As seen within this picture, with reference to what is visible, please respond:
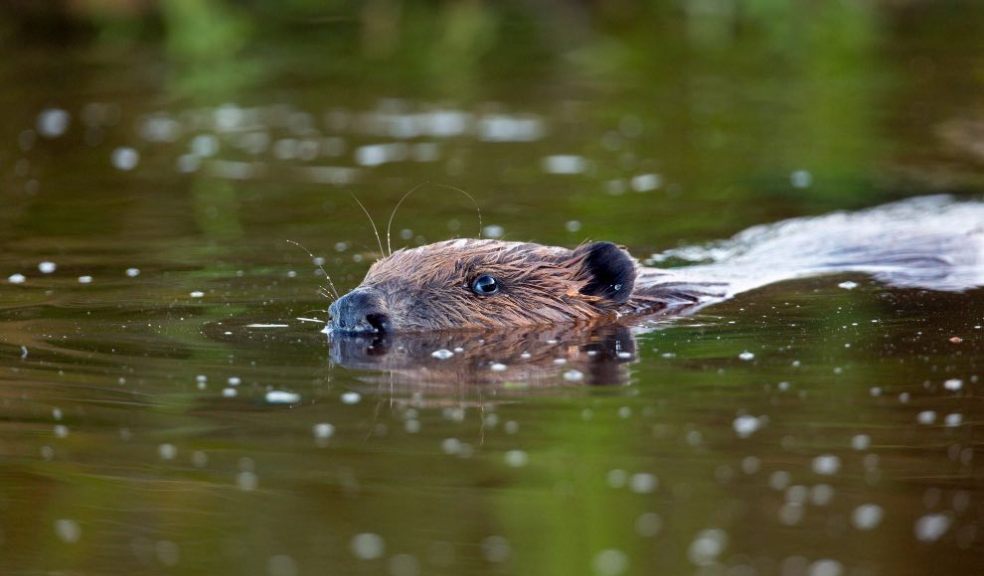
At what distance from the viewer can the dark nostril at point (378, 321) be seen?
6715 mm

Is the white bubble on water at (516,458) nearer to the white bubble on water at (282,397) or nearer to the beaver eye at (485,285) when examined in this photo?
the white bubble on water at (282,397)

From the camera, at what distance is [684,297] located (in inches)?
295

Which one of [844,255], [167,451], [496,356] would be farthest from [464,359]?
[844,255]

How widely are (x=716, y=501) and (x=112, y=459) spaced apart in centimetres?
186

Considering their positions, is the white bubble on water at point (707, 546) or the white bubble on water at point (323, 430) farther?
the white bubble on water at point (323, 430)

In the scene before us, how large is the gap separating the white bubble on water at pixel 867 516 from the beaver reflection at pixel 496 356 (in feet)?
4.95

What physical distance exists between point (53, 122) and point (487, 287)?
22.4 ft

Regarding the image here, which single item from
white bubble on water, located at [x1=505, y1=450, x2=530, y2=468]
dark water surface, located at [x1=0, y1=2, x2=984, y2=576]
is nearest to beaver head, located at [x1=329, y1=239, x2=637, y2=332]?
dark water surface, located at [x1=0, y1=2, x2=984, y2=576]

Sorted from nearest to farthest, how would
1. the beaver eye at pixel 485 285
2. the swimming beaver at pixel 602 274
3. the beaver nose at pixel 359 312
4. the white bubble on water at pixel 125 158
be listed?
the beaver nose at pixel 359 312 → the swimming beaver at pixel 602 274 → the beaver eye at pixel 485 285 → the white bubble on water at pixel 125 158

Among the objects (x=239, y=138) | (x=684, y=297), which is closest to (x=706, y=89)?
(x=239, y=138)

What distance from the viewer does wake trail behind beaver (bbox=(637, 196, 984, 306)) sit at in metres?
7.61

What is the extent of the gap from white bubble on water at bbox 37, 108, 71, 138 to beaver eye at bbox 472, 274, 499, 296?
6.30m

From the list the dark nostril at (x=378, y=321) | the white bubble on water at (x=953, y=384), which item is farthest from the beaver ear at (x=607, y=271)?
the white bubble on water at (x=953, y=384)

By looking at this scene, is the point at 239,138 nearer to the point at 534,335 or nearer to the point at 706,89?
the point at 706,89
